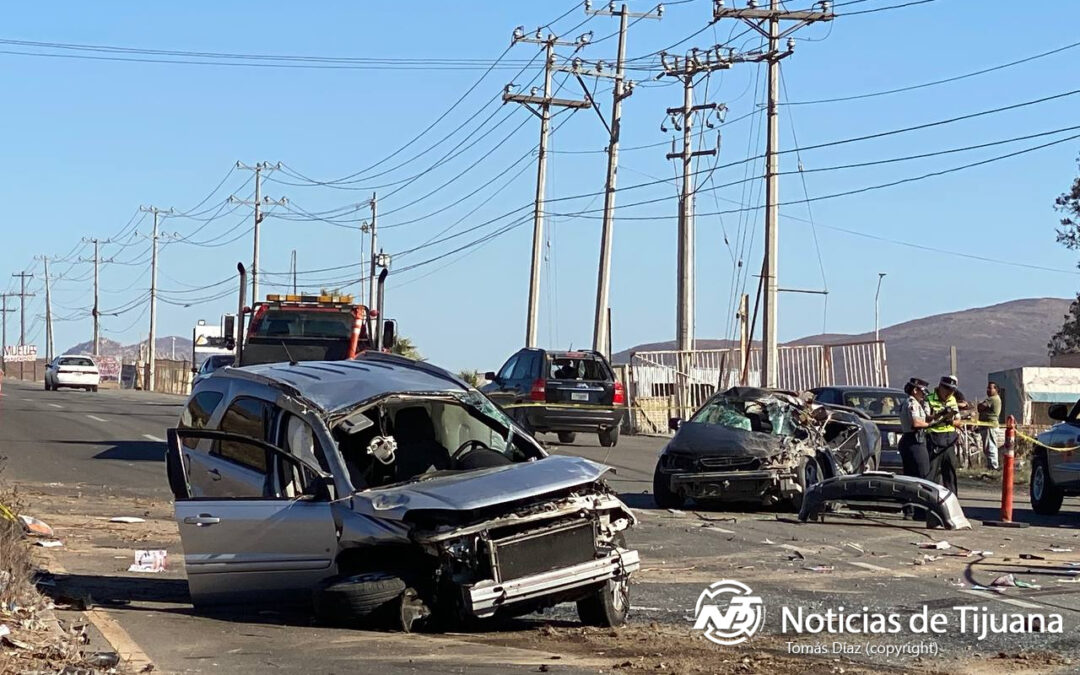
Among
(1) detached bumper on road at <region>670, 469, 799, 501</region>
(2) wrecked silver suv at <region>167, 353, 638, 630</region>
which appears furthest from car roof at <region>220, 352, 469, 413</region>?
(1) detached bumper on road at <region>670, 469, 799, 501</region>

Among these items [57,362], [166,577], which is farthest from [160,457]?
[57,362]

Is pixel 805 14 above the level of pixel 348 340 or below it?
above

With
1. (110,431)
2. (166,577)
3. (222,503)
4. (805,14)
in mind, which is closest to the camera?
(222,503)

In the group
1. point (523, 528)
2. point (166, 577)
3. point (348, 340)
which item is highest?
point (348, 340)

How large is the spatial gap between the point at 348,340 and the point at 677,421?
5.81m

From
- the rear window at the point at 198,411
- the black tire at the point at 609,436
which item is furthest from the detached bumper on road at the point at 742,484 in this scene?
the black tire at the point at 609,436

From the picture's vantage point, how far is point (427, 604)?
927 centimetres

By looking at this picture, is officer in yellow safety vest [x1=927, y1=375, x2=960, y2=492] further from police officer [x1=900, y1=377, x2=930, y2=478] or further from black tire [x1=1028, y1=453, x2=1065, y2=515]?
black tire [x1=1028, y1=453, x2=1065, y2=515]

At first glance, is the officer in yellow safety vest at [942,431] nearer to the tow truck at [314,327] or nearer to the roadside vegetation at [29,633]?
the tow truck at [314,327]

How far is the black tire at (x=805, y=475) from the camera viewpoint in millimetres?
17288

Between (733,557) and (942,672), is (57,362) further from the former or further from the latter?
(942,672)

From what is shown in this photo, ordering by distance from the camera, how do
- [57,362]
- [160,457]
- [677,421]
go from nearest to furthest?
[677,421], [160,457], [57,362]

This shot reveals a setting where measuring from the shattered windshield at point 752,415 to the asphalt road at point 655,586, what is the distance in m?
1.20

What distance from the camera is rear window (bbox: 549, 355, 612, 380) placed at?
97.1ft
